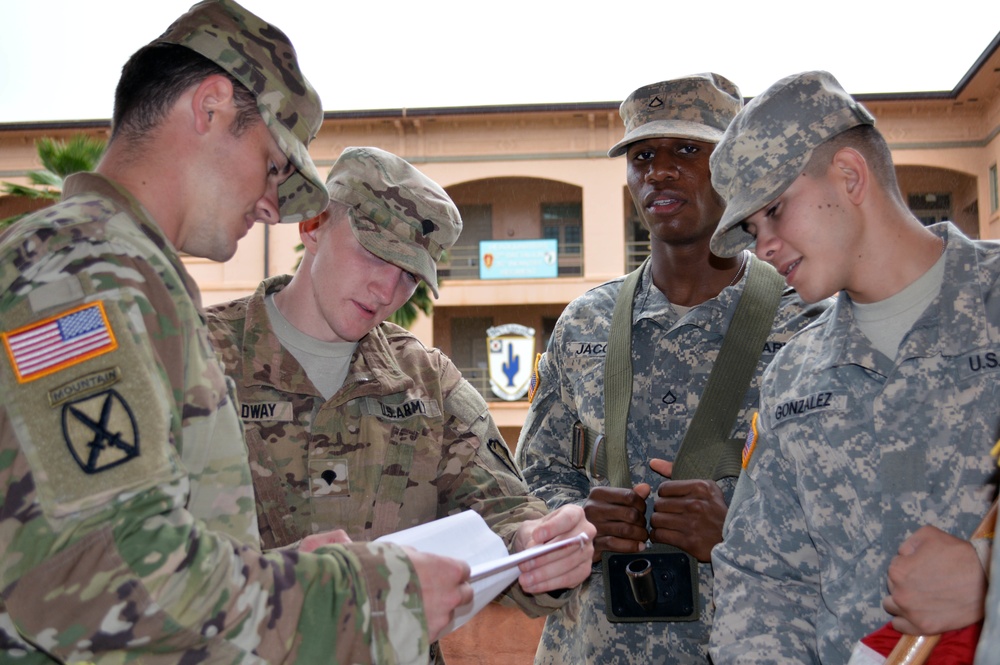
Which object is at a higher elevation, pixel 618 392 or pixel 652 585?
pixel 618 392

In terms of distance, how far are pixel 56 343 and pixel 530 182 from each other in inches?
737

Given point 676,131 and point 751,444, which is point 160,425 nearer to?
point 751,444

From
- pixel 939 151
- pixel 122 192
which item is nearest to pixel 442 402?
pixel 122 192

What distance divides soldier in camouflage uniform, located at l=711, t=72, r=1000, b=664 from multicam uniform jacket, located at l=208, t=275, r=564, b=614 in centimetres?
54

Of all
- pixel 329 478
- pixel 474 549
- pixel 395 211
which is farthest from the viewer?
pixel 395 211

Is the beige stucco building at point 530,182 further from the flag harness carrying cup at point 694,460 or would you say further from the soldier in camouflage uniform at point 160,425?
the soldier in camouflage uniform at point 160,425

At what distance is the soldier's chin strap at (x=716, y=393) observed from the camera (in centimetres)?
264

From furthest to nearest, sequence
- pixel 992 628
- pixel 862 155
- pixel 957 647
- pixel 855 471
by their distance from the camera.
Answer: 1. pixel 862 155
2. pixel 855 471
3. pixel 957 647
4. pixel 992 628

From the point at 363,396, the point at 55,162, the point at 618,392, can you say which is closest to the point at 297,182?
the point at 363,396

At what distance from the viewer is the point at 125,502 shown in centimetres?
114

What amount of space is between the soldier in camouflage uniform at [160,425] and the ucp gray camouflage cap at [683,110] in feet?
5.23

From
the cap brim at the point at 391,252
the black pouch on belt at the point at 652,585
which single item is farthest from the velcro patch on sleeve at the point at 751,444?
the cap brim at the point at 391,252

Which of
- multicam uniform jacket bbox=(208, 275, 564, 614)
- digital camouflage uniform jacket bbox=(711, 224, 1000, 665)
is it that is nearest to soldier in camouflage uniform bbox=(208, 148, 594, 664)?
multicam uniform jacket bbox=(208, 275, 564, 614)

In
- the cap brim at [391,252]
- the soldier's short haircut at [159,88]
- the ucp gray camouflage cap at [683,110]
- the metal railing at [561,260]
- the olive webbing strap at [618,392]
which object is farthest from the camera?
the metal railing at [561,260]
